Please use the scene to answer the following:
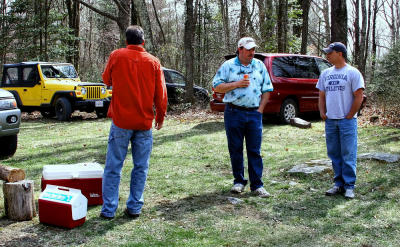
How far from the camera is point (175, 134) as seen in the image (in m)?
10.5

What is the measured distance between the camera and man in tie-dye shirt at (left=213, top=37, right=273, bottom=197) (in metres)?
5.15

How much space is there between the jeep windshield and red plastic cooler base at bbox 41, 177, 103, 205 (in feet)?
36.3

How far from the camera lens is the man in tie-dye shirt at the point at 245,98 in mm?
5148

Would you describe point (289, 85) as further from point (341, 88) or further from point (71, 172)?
point (71, 172)

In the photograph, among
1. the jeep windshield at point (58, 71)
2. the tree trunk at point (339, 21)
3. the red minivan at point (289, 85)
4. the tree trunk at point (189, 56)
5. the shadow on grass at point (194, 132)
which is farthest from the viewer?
the tree trunk at point (189, 56)

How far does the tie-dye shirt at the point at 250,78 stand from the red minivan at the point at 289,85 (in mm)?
5813

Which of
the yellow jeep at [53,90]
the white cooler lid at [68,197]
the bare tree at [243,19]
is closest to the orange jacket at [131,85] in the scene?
the white cooler lid at [68,197]

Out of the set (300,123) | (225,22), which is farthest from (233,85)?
(225,22)

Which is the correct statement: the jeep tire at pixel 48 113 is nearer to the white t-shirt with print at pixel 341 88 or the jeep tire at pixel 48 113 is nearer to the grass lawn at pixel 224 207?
the grass lawn at pixel 224 207

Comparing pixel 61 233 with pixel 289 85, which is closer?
pixel 61 233

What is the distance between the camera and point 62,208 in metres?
4.20

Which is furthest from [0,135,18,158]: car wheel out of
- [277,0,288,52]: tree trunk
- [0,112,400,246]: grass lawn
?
[277,0,288,52]: tree trunk

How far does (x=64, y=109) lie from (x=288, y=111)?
7279mm

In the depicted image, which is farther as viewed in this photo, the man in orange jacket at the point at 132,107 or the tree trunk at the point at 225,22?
the tree trunk at the point at 225,22
